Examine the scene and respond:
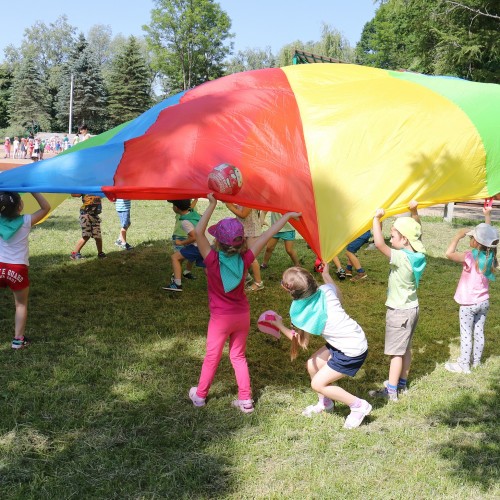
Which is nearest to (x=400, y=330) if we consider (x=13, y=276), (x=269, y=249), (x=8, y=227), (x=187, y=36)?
(x=13, y=276)

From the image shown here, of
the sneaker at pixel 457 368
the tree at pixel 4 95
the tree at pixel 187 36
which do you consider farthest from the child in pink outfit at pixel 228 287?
the tree at pixel 4 95

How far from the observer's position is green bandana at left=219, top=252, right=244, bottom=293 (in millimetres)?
3709

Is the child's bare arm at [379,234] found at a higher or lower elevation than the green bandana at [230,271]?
higher

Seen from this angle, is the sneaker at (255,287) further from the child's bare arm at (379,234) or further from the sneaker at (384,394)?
the child's bare arm at (379,234)

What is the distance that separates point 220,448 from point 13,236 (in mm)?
2568

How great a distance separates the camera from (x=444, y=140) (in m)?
4.54

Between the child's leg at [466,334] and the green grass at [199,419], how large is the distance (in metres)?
0.16

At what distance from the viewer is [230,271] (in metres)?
3.72

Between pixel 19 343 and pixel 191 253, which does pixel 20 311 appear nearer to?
pixel 19 343

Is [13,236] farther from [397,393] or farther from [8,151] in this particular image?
[8,151]

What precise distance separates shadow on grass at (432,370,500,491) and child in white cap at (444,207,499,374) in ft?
1.25

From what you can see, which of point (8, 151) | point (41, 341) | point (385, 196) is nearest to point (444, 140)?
point (385, 196)

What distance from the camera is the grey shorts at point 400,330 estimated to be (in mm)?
4113

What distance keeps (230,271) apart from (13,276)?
2071mm
